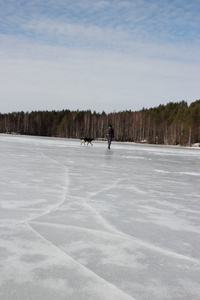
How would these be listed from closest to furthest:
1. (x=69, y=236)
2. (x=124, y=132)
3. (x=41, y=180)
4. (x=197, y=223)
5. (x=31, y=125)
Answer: (x=69, y=236)
(x=197, y=223)
(x=41, y=180)
(x=124, y=132)
(x=31, y=125)

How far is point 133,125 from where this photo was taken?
83.1m

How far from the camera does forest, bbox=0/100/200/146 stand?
70750 millimetres

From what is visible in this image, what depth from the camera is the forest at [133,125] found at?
70.8 m

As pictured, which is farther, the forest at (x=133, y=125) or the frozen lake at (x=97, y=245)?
the forest at (x=133, y=125)

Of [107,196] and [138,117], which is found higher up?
[138,117]

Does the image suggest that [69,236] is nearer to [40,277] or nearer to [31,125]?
[40,277]

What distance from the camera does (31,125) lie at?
11550 centimetres

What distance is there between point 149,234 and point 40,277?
1.29 meters

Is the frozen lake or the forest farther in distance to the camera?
the forest

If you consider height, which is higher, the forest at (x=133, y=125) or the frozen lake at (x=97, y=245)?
the forest at (x=133, y=125)

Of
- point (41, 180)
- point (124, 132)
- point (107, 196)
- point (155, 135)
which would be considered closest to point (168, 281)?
point (107, 196)

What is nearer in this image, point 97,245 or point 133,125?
point 97,245

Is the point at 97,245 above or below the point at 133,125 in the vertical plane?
below

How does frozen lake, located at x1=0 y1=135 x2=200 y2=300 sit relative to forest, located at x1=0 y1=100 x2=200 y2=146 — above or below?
below
